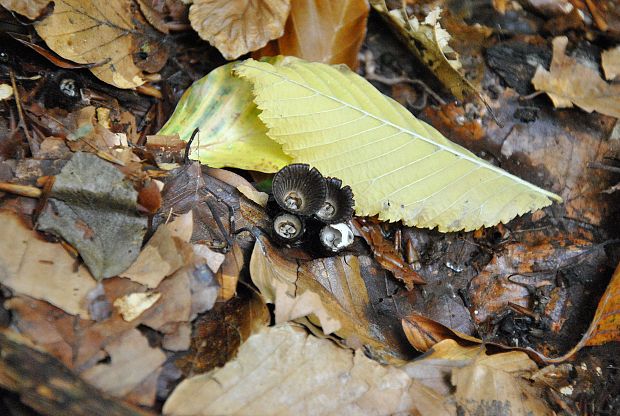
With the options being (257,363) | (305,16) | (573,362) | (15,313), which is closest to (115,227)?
(15,313)

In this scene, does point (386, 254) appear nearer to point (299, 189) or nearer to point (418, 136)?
point (299, 189)

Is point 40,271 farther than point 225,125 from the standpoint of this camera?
No

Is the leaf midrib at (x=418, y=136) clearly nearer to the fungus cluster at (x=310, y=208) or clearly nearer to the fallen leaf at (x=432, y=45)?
the fungus cluster at (x=310, y=208)

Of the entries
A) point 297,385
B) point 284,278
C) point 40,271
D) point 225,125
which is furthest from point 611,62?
point 40,271

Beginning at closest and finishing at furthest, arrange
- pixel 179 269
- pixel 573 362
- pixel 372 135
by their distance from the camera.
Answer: pixel 179 269 < pixel 573 362 < pixel 372 135

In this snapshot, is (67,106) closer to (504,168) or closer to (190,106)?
(190,106)
